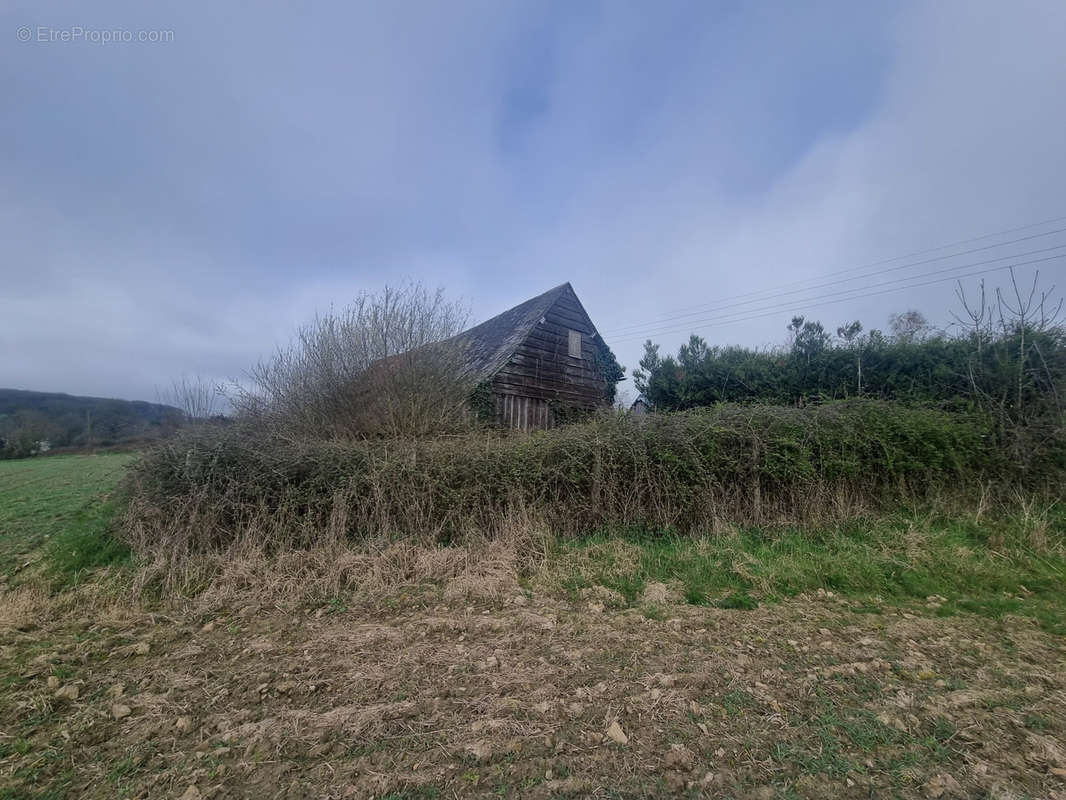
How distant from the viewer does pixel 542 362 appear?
46.6 ft

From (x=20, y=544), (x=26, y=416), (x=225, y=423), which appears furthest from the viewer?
(x=26, y=416)

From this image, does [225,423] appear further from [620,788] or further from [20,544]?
[620,788]

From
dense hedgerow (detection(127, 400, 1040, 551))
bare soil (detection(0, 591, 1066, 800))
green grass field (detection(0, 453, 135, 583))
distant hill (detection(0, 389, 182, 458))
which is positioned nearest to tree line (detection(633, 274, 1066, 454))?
dense hedgerow (detection(127, 400, 1040, 551))

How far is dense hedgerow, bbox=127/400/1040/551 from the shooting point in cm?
550

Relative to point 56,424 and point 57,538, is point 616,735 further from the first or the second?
point 56,424

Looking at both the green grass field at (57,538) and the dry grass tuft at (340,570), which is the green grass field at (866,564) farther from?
the green grass field at (57,538)

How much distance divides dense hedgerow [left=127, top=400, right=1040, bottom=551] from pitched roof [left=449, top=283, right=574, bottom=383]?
16.9 feet

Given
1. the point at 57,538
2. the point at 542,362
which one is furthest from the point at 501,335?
the point at 57,538

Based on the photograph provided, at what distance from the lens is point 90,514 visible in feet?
21.9

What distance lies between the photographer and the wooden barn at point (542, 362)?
12.9m

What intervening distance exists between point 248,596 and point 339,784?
3.22 metres

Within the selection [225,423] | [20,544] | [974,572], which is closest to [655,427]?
[974,572]

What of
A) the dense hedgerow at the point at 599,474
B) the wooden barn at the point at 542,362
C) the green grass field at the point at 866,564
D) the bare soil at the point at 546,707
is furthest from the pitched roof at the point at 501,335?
the bare soil at the point at 546,707

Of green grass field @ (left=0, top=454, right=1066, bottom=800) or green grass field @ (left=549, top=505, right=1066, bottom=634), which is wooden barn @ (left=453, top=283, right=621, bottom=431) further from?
green grass field @ (left=0, top=454, right=1066, bottom=800)
